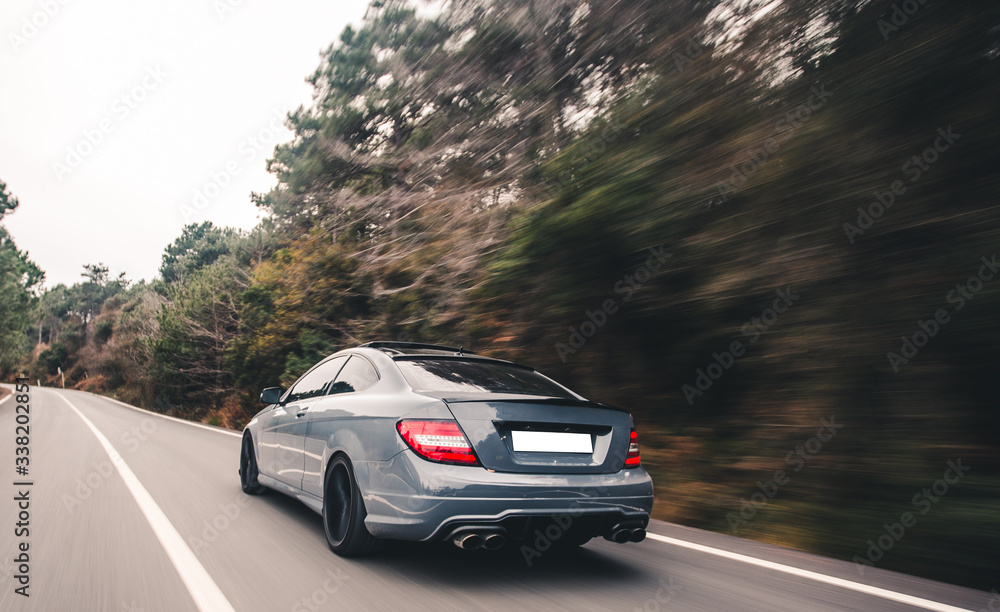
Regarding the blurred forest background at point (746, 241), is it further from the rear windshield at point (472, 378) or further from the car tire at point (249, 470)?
the car tire at point (249, 470)

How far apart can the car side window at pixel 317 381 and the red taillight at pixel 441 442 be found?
1750mm

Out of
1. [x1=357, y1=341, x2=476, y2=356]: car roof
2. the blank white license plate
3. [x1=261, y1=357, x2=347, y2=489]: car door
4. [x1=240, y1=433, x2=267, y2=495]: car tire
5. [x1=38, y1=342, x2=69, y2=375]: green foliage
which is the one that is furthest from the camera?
[x1=38, y1=342, x2=69, y2=375]: green foliage

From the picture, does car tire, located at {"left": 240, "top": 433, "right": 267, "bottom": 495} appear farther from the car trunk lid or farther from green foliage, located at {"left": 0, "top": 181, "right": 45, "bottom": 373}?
green foliage, located at {"left": 0, "top": 181, "right": 45, "bottom": 373}

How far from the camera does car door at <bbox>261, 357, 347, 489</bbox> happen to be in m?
5.04

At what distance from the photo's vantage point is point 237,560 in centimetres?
407

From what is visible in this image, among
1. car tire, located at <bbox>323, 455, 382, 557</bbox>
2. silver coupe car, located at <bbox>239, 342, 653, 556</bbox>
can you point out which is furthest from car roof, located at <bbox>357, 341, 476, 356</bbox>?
car tire, located at <bbox>323, 455, 382, 557</bbox>

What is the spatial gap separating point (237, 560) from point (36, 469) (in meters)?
6.21

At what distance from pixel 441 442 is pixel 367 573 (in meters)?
0.99

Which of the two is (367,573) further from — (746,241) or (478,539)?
(746,241)

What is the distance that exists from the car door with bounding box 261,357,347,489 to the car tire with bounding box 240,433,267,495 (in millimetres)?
464

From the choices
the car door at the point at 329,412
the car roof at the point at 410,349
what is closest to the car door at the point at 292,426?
the car door at the point at 329,412

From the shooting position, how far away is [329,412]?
4.57 meters

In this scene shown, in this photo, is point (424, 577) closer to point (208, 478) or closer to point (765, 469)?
point (765, 469)

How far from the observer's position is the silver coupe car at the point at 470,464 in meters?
3.35
